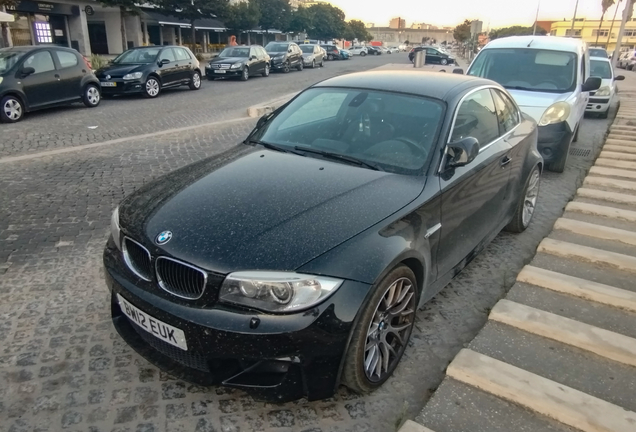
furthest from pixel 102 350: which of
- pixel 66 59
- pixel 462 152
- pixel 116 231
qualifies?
pixel 66 59

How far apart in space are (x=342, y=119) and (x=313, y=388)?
212 cm

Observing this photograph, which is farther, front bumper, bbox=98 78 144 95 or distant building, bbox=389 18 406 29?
distant building, bbox=389 18 406 29

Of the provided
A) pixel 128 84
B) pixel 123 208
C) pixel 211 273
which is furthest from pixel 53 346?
pixel 128 84

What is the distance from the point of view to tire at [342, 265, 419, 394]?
8.14 ft

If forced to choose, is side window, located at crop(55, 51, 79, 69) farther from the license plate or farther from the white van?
the license plate

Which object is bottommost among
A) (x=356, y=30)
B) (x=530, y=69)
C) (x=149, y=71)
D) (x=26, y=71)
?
(x=149, y=71)

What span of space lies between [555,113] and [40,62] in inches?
434

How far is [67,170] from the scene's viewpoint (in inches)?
273

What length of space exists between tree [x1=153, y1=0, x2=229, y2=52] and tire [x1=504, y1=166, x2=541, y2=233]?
3129 centimetres

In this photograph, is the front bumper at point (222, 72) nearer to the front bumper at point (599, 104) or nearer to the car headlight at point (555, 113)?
the front bumper at point (599, 104)

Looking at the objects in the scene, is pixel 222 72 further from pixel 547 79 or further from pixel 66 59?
pixel 547 79

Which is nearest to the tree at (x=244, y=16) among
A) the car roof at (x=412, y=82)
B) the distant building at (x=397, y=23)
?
the car roof at (x=412, y=82)

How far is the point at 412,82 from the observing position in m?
3.89

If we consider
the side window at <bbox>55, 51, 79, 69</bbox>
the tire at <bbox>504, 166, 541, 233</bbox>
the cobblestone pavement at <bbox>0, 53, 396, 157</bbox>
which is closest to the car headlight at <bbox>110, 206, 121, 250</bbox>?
the tire at <bbox>504, 166, 541, 233</bbox>
